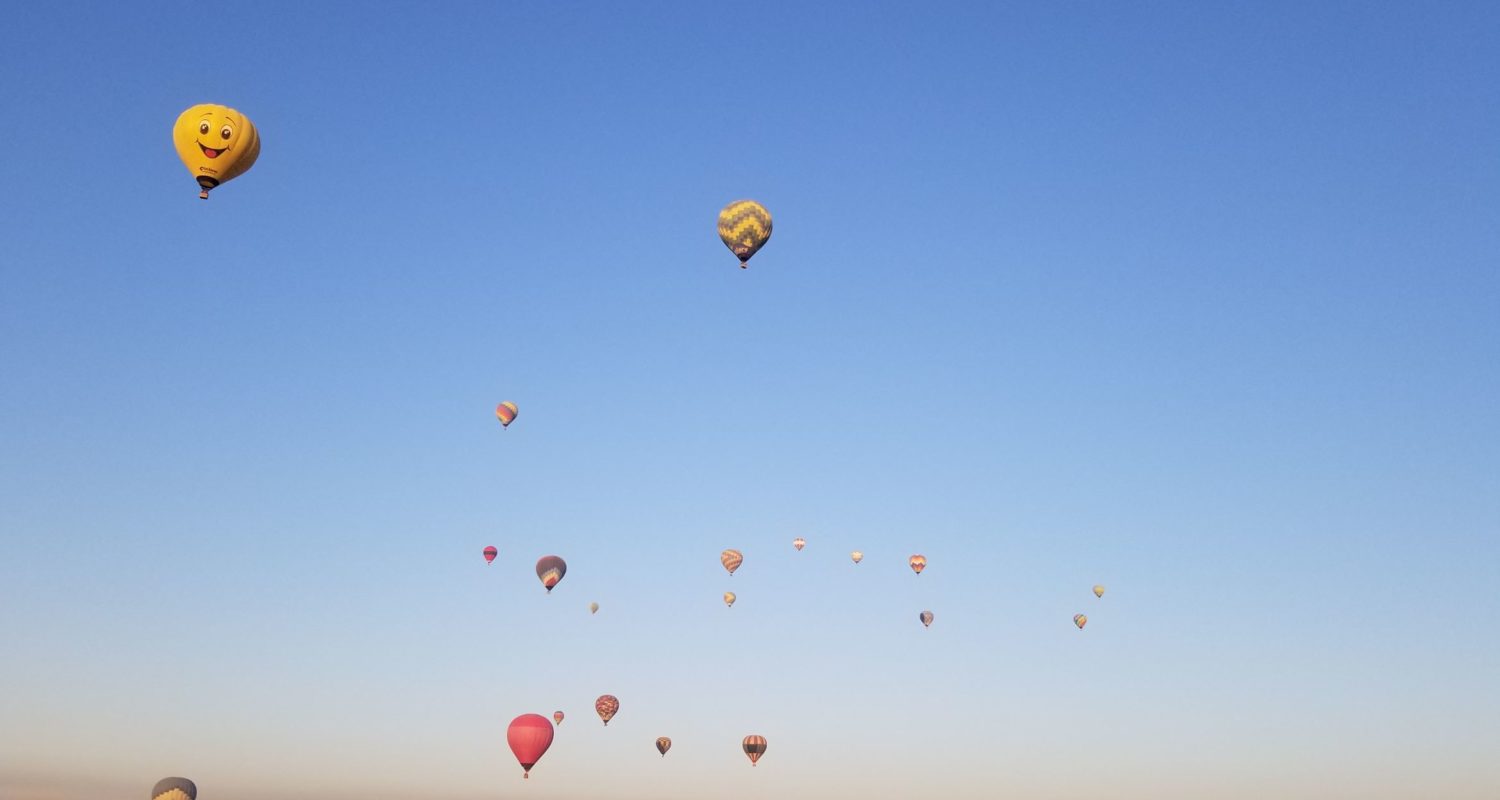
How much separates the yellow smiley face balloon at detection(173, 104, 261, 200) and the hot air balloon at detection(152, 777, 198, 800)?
1408 inches

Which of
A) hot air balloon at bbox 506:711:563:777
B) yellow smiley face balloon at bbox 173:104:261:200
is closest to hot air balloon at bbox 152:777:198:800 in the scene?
hot air balloon at bbox 506:711:563:777

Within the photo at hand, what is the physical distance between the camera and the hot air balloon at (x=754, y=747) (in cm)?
7603

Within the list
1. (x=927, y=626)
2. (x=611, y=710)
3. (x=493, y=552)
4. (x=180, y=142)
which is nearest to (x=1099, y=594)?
(x=927, y=626)

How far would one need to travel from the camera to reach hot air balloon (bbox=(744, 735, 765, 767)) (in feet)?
249

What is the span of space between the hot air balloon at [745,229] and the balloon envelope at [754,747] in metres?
34.4

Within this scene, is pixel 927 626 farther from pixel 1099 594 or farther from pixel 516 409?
pixel 516 409

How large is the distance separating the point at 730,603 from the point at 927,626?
12.5m

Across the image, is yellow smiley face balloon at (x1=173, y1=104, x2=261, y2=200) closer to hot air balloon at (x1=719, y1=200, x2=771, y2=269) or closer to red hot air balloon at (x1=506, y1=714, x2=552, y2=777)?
hot air balloon at (x1=719, y1=200, x2=771, y2=269)

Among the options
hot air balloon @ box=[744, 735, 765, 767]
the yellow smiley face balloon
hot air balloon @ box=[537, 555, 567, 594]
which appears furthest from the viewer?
hot air balloon @ box=[744, 735, 765, 767]

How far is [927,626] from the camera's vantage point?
7981 centimetres

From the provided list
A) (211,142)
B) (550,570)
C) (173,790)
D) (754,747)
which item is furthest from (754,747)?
(211,142)

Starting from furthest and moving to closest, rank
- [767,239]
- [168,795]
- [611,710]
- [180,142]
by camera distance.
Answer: [611,710]
[168,795]
[767,239]
[180,142]

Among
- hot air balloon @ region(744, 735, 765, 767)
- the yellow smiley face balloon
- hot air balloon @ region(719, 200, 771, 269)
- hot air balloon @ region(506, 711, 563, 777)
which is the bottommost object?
hot air balloon @ region(506, 711, 563, 777)

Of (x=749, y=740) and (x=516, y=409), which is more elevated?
(x=516, y=409)
